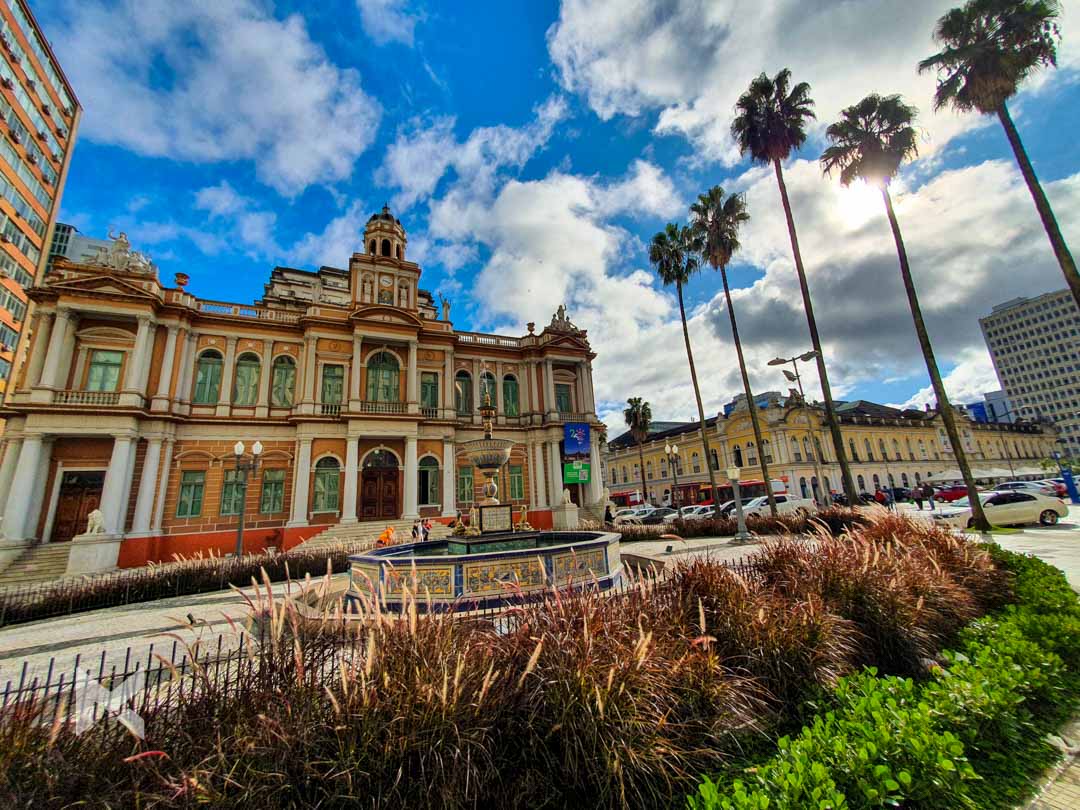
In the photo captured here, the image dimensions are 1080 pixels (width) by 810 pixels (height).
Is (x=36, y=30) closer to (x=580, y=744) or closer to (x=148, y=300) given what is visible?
(x=148, y=300)

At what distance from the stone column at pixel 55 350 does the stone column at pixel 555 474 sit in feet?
76.9

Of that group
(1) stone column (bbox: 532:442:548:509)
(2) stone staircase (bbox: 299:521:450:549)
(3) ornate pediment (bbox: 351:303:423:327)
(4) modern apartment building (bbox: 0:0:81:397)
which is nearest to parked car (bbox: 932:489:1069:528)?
(1) stone column (bbox: 532:442:548:509)

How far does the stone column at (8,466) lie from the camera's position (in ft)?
56.0

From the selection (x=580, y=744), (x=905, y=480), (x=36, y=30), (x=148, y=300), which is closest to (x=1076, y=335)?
(x=905, y=480)

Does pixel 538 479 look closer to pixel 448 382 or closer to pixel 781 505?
pixel 448 382

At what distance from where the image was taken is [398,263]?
26.5 metres

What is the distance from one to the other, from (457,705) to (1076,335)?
470 feet

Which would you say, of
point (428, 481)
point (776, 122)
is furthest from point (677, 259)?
point (428, 481)

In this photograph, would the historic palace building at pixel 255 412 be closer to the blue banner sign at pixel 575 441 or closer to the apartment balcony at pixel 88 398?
the apartment balcony at pixel 88 398

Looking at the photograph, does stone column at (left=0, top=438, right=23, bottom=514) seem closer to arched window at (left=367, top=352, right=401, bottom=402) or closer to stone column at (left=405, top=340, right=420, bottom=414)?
arched window at (left=367, top=352, right=401, bottom=402)

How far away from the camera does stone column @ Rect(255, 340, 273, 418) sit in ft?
72.9

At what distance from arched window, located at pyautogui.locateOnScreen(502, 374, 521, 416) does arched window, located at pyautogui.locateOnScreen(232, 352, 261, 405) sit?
13.7 meters

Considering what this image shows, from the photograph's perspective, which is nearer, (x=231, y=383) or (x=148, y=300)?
(x=148, y=300)

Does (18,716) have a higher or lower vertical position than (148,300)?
lower
